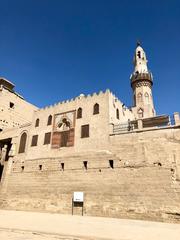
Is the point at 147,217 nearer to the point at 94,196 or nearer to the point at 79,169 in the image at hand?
the point at 94,196

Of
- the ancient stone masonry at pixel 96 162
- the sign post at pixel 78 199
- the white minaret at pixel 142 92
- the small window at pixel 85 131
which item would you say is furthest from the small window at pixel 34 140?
the white minaret at pixel 142 92

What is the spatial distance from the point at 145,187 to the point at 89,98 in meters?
9.74

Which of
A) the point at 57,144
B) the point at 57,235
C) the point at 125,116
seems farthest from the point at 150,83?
the point at 57,235

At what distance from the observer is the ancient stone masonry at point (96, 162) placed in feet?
42.6

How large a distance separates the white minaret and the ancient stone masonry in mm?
4601

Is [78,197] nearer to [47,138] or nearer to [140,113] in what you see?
[47,138]

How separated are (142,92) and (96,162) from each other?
14.8 meters

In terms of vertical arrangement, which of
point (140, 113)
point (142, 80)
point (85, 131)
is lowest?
point (85, 131)

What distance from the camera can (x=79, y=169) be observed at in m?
16.1

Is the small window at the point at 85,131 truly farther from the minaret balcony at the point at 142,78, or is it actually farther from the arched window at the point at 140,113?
the minaret balcony at the point at 142,78

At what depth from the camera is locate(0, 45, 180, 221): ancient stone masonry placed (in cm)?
1298

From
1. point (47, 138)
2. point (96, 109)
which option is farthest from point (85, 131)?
point (47, 138)

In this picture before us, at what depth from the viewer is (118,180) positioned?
46.4ft

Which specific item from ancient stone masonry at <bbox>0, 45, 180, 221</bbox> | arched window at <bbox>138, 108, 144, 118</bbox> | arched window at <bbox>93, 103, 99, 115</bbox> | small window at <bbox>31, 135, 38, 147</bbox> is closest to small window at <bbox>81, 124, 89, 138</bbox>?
ancient stone masonry at <bbox>0, 45, 180, 221</bbox>
